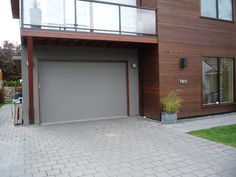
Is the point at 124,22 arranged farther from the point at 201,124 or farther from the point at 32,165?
the point at 32,165

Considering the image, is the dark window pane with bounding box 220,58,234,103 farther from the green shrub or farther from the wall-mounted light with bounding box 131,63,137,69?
the wall-mounted light with bounding box 131,63,137,69

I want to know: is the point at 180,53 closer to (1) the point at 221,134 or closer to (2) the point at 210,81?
(2) the point at 210,81

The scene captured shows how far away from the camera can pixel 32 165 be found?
4375 mm

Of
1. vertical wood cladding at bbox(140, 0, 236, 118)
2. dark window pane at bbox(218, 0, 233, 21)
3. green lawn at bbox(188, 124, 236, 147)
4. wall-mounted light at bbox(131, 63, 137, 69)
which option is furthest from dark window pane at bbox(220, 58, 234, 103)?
wall-mounted light at bbox(131, 63, 137, 69)

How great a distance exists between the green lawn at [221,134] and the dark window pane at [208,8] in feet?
15.2

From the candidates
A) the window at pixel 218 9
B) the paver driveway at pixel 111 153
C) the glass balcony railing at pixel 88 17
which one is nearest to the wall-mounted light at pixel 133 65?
the glass balcony railing at pixel 88 17

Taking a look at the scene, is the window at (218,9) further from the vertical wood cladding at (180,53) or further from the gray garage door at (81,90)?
the gray garage door at (81,90)

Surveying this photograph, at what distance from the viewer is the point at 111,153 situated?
4.98 m

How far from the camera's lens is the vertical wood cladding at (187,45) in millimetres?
8266

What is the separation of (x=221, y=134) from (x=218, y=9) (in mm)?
5768

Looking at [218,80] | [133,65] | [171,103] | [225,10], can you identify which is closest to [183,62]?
[171,103]

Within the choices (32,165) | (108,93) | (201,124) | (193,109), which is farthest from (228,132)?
(32,165)

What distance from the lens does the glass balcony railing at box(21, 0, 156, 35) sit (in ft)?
22.8

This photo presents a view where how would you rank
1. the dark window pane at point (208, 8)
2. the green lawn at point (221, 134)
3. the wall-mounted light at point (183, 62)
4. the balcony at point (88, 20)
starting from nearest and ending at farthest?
the green lawn at point (221, 134) < the balcony at point (88, 20) < the wall-mounted light at point (183, 62) < the dark window pane at point (208, 8)
